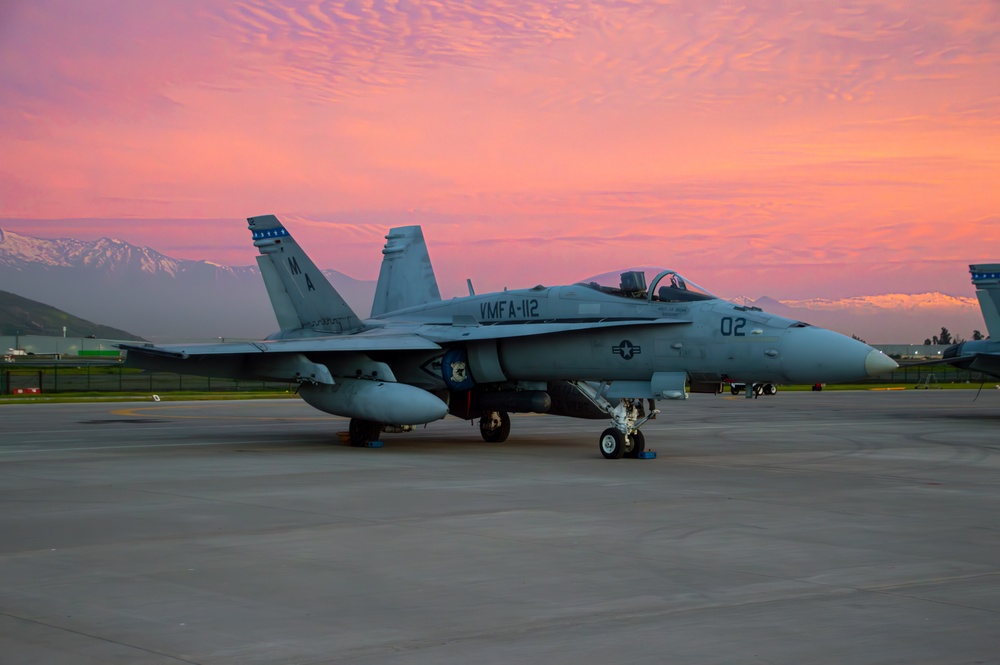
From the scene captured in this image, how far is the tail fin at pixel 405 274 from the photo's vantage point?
24.8 meters

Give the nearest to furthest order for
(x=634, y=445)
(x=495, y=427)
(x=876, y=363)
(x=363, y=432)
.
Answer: (x=876, y=363) < (x=634, y=445) < (x=363, y=432) < (x=495, y=427)

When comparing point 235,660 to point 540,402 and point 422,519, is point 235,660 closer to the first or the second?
point 422,519

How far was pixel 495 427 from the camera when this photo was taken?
67.2 feet

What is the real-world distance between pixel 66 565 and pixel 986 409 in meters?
31.9

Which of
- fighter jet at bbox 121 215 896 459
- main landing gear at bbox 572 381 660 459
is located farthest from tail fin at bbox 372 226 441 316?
main landing gear at bbox 572 381 660 459

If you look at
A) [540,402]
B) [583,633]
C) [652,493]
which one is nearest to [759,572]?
[583,633]

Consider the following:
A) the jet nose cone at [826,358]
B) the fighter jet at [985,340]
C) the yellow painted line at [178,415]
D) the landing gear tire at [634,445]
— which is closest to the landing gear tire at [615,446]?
the landing gear tire at [634,445]

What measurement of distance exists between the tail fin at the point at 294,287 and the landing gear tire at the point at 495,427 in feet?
10.4

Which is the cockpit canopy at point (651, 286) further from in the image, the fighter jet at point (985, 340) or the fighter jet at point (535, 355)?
the fighter jet at point (985, 340)

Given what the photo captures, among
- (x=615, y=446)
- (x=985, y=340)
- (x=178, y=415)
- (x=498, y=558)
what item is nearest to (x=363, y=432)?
(x=615, y=446)

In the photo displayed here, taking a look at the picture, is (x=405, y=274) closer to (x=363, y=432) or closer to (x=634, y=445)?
(x=363, y=432)

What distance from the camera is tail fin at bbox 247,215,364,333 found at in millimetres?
21487

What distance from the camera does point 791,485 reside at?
42.0ft

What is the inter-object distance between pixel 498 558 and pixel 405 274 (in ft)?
57.2
